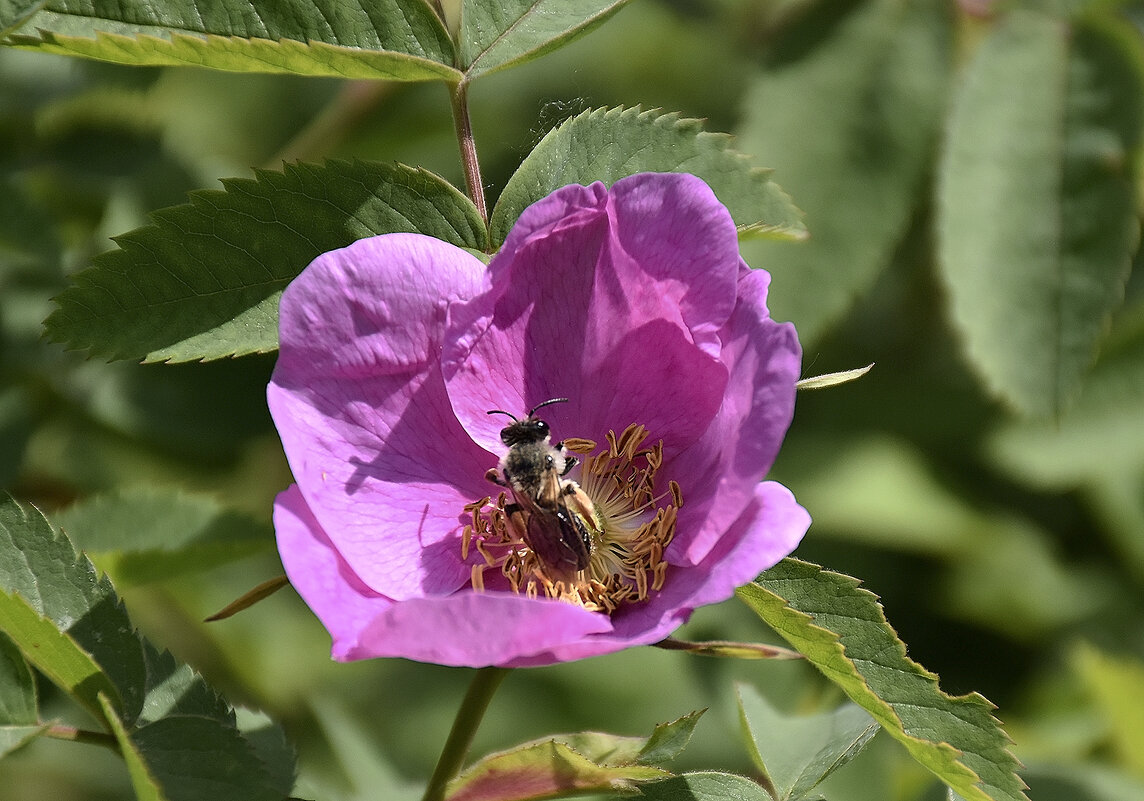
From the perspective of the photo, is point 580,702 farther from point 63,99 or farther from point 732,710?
point 63,99

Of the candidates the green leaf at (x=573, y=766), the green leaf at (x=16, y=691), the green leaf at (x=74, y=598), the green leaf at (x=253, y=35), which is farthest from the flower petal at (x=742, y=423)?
the green leaf at (x=16, y=691)

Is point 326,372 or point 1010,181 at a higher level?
point 326,372

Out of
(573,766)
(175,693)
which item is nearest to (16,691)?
(175,693)

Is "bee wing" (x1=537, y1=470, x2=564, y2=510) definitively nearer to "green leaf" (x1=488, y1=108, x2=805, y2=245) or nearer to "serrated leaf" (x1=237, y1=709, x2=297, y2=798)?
"green leaf" (x1=488, y1=108, x2=805, y2=245)

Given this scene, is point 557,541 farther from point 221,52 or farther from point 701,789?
point 221,52

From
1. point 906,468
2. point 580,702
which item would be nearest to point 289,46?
point 580,702

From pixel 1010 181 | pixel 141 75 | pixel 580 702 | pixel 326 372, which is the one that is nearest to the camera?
pixel 326 372

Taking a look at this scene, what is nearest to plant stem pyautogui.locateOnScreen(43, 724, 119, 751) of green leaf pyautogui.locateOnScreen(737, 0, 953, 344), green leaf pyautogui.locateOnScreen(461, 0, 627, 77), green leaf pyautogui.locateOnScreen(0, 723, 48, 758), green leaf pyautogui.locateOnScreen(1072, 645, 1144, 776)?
green leaf pyautogui.locateOnScreen(0, 723, 48, 758)
